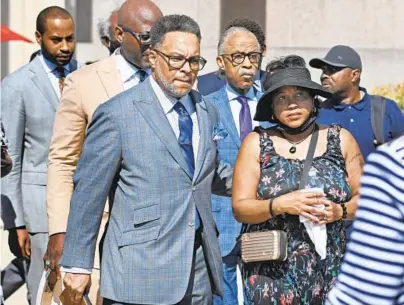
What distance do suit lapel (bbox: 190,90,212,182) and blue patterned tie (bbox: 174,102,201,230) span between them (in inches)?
1.1

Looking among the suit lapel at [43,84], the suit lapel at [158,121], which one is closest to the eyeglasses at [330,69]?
the suit lapel at [43,84]

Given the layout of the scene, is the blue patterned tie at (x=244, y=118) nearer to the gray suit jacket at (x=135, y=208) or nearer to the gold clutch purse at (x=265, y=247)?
the gold clutch purse at (x=265, y=247)

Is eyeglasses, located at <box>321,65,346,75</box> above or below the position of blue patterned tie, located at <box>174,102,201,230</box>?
above

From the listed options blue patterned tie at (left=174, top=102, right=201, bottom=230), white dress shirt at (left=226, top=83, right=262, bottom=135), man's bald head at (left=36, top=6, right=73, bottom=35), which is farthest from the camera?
man's bald head at (left=36, top=6, right=73, bottom=35)

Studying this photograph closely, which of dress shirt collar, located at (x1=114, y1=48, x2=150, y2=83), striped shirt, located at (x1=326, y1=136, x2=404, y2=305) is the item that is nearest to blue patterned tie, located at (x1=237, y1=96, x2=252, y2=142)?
dress shirt collar, located at (x1=114, y1=48, x2=150, y2=83)

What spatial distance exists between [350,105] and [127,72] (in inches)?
90.1

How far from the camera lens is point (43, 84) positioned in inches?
312

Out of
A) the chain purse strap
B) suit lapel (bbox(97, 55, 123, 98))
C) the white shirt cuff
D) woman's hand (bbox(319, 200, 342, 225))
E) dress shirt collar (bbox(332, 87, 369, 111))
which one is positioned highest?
suit lapel (bbox(97, 55, 123, 98))

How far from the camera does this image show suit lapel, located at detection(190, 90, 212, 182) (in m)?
5.54

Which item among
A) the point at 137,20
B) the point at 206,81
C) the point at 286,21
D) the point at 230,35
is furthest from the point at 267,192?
the point at 286,21

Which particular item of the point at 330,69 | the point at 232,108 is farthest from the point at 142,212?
the point at 330,69

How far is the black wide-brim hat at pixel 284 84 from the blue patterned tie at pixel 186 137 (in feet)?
2.13

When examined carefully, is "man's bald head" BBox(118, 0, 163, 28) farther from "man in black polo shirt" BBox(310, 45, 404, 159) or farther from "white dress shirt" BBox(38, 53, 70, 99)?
"man in black polo shirt" BBox(310, 45, 404, 159)

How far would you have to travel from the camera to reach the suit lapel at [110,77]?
6.34 meters
